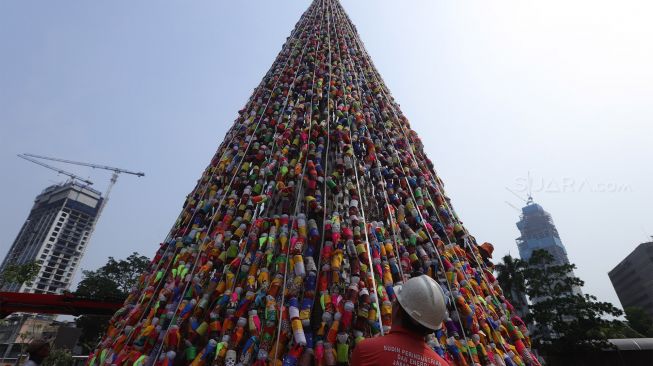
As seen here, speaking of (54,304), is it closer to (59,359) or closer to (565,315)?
(59,359)

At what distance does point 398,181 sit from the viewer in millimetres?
4426

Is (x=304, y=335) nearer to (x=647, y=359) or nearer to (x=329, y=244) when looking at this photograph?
(x=329, y=244)

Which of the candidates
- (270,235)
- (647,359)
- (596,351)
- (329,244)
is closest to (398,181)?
(329,244)

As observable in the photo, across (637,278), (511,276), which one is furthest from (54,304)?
(637,278)

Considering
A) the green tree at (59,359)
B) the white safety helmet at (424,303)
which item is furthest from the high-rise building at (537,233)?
the white safety helmet at (424,303)

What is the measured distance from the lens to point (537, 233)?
407ft

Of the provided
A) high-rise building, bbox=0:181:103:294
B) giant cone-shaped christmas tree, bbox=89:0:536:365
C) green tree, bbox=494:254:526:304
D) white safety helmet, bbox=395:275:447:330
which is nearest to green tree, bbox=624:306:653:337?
green tree, bbox=494:254:526:304

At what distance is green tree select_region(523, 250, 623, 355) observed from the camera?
1839cm

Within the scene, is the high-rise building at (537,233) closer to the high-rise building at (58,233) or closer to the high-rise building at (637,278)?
the high-rise building at (637,278)

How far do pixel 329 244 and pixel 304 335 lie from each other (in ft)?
2.91

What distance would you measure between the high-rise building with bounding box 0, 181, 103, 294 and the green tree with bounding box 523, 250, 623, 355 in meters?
111

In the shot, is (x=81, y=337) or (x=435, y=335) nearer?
(x=435, y=335)

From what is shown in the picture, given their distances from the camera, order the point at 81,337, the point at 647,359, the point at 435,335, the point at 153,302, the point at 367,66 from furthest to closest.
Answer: the point at 81,337
the point at 647,359
the point at 367,66
the point at 153,302
the point at 435,335

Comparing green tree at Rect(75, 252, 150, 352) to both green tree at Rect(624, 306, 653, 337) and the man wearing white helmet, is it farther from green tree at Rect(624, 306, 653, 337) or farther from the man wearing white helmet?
green tree at Rect(624, 306, 653, 337)
